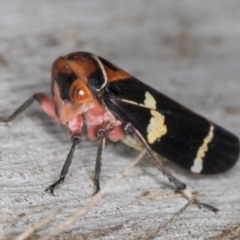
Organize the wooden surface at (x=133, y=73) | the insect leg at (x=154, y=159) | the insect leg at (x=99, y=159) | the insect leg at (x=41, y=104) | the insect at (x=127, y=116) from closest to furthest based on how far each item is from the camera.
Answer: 1. the wooden surface at (x=133, y=73)
2. the insect leg at (x=99, y=159)
3. the insect leg at (x=154, y=159)
4. the insect at (x=127, y=116)
5. the insect leg at (x=41, y=104)

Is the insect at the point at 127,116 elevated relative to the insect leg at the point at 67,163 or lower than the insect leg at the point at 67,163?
elevated

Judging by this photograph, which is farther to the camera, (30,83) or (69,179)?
(30,83)

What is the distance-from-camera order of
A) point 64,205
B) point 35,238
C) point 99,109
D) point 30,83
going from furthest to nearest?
point 30,83 → point 99,109 → point 64,205 → point 35,238

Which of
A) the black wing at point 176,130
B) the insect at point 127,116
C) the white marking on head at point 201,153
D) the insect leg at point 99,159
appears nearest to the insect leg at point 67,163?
the insect at point 127,116

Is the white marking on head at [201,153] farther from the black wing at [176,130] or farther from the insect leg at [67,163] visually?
the insect leg at [67,163]

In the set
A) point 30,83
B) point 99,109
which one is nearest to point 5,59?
point 30,83

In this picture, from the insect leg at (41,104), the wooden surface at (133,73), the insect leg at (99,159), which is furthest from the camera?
the insect leg at (41,104)

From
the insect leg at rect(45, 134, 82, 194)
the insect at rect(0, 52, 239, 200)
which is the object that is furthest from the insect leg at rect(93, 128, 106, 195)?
the insect leg at rect(45, 134, 82, 194)

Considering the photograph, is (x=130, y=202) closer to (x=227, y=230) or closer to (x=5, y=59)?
(x=227, y=230)
